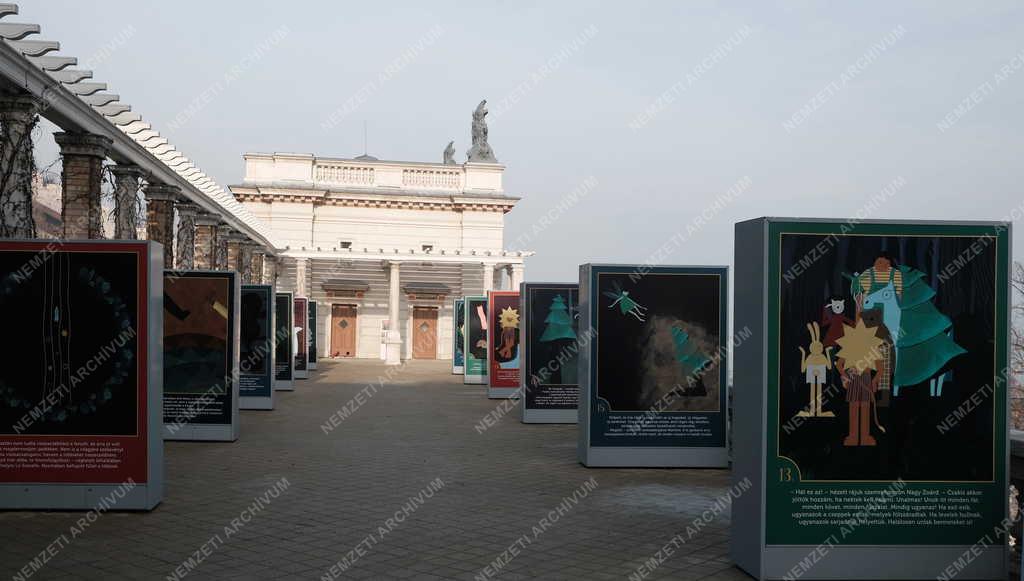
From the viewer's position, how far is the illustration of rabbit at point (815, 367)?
21.7 feet

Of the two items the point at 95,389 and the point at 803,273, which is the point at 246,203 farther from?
the point at 803,273

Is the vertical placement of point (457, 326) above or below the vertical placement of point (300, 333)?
above

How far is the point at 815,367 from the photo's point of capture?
21.8 ft

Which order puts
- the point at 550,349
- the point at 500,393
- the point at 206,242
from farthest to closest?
1. the point at 206,242
2. the point at 500,393
3. the point at 550,349

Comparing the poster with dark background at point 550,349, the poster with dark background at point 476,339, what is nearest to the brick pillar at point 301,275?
the poster with dark background at point 476,339

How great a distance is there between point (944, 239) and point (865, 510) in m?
2.02

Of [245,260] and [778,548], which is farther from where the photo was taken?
[245,260]

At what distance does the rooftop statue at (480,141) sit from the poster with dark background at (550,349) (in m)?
29.5

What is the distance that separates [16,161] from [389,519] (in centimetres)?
707

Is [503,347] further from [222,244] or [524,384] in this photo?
[222,244]

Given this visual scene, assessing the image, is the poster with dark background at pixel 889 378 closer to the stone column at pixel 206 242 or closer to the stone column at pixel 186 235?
the stone column at pixel 186 235

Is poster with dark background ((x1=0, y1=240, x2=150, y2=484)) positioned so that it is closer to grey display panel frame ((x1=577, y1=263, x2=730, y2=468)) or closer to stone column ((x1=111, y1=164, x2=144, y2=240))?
grey display panel frame ((x1=577, y1=263, x2=730, y2=468))

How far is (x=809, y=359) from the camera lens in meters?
6.62

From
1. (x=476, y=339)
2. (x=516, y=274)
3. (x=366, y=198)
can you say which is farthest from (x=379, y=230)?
(x=476, y=339)
